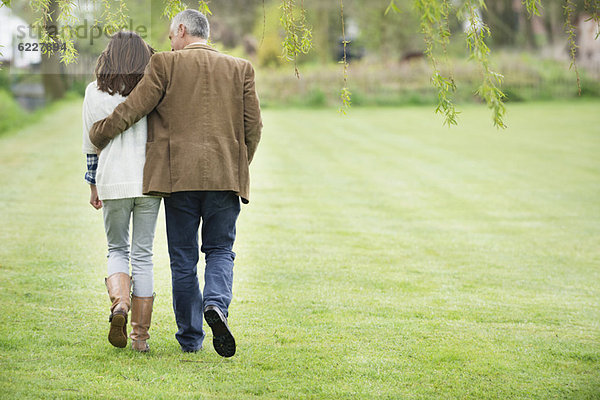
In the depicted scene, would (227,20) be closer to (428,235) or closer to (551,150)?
(551,150)

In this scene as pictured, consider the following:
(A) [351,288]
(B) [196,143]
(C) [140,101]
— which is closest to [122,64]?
(C) [140,101]

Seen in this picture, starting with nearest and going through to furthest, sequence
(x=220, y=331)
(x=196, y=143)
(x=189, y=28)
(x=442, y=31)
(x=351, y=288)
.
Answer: (x=442, y=31) < (x=220, y=331) < (x=196, y=143) < (x=189, y=28) < (x=351, y=288)

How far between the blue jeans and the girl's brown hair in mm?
690

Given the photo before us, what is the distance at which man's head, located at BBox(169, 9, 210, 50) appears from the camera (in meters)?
3.83

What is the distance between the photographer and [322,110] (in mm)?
24875

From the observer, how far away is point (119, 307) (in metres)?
3.74

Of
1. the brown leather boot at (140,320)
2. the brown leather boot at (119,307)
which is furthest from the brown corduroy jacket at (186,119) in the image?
the brown leather boot at (140,320)

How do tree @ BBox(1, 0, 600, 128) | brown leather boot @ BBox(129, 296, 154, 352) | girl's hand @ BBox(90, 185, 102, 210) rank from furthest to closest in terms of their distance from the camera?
girl's hand @ BBox(90, 185, 102, 210), brown leather boot @ BBox(129, 296, 154, 352), tree @ BBox(1, 0, 600, 128)

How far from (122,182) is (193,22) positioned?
0.98 metres

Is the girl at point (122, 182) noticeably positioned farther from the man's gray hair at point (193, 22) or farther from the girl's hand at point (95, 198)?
the man's gray hair at point (193, 22)

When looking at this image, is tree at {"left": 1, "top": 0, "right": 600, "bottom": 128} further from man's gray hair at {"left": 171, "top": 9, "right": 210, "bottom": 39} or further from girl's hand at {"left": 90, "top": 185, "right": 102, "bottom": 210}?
girl's hand at {"left": 90, "top": 185, "right": 102, "bottom": 210}

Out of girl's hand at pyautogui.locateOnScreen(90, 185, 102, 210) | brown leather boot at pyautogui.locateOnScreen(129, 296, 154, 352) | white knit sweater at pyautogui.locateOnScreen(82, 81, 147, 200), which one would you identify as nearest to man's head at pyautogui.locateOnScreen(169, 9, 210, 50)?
white knit sweater at pyautogui.locateOnScreen(82, 81, 147, 200)

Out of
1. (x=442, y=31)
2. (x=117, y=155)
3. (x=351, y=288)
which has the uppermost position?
(x=442, y=31)

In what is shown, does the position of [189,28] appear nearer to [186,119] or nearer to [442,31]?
[186,119]
